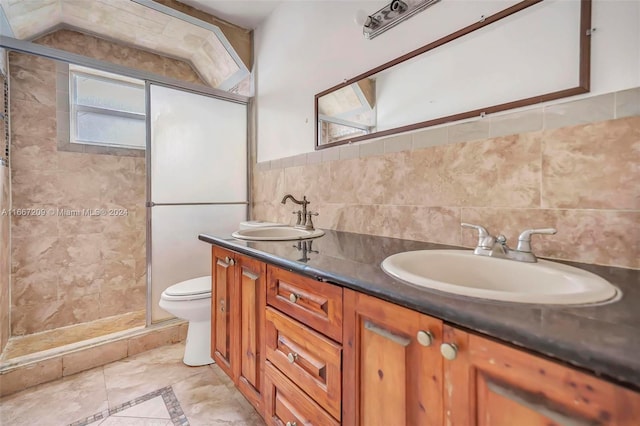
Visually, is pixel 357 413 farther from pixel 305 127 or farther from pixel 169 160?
pixel 169 160

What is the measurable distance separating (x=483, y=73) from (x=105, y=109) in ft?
9.57

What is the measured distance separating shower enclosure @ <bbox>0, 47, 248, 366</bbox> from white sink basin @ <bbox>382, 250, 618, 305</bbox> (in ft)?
5.83

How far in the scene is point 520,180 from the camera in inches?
38.8

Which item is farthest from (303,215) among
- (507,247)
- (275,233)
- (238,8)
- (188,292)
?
(238,8)

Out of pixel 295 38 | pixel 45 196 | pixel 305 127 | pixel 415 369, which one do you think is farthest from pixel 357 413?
pixel 45 196

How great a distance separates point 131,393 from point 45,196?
5.56 feet

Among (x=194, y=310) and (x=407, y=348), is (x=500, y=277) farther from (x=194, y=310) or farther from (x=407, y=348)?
(x=194, y=310)

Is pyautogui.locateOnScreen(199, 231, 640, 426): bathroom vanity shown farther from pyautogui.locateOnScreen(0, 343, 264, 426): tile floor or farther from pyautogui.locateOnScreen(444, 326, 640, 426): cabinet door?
pyautogui.locateOnScreen(0, 343, 264, 426): tile floor

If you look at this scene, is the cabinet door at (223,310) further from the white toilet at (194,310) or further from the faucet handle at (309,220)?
the faucet handle at (309,220)

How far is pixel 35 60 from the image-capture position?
214 centimetres

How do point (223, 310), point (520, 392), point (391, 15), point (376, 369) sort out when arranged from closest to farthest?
1. point (520, 392)
2. point (376, 369)
3. point (391, 15)
4. point (223, 310)

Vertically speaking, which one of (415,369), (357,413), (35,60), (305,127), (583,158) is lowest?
(357,413)

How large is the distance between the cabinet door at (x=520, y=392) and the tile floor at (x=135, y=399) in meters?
1.21

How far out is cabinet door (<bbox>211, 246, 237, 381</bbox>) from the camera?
4.51 ft
